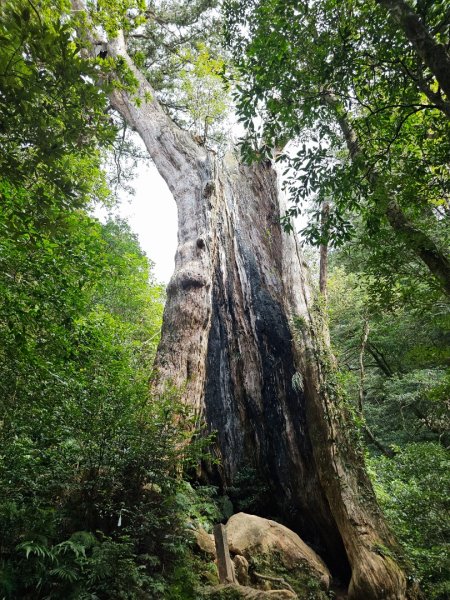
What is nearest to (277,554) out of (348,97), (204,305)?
(204,305)

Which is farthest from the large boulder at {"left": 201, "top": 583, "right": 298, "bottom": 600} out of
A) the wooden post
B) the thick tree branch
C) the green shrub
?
the thick tree branch

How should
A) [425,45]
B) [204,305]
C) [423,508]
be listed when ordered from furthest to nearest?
[204,305] < [423,508] < [425,45]

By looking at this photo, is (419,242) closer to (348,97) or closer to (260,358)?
(348,97)

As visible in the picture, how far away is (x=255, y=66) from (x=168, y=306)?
4.08 m

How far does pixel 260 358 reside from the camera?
8516 millimetres

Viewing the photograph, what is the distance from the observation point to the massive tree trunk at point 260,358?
18.3ft

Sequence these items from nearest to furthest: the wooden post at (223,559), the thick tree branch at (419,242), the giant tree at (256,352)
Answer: the wooden post at (223,559), the thick tree branch at (419,242), the giant tree at (256,352)

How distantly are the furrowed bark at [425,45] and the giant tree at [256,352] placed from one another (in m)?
2.70

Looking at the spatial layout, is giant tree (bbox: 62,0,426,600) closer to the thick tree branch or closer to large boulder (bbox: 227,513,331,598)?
large boulder (bbox: 227,513,331,598)

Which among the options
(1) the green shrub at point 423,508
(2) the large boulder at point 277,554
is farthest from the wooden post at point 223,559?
(1) the green shrub at point 423,508

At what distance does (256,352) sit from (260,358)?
165 mm

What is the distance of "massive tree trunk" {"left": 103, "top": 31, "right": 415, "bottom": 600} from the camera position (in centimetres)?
557

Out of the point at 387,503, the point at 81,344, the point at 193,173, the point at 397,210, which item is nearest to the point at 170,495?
the point at 81,344

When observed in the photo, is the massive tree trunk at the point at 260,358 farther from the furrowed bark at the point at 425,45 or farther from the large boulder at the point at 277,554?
the furrowed bark at the point at 425,45
